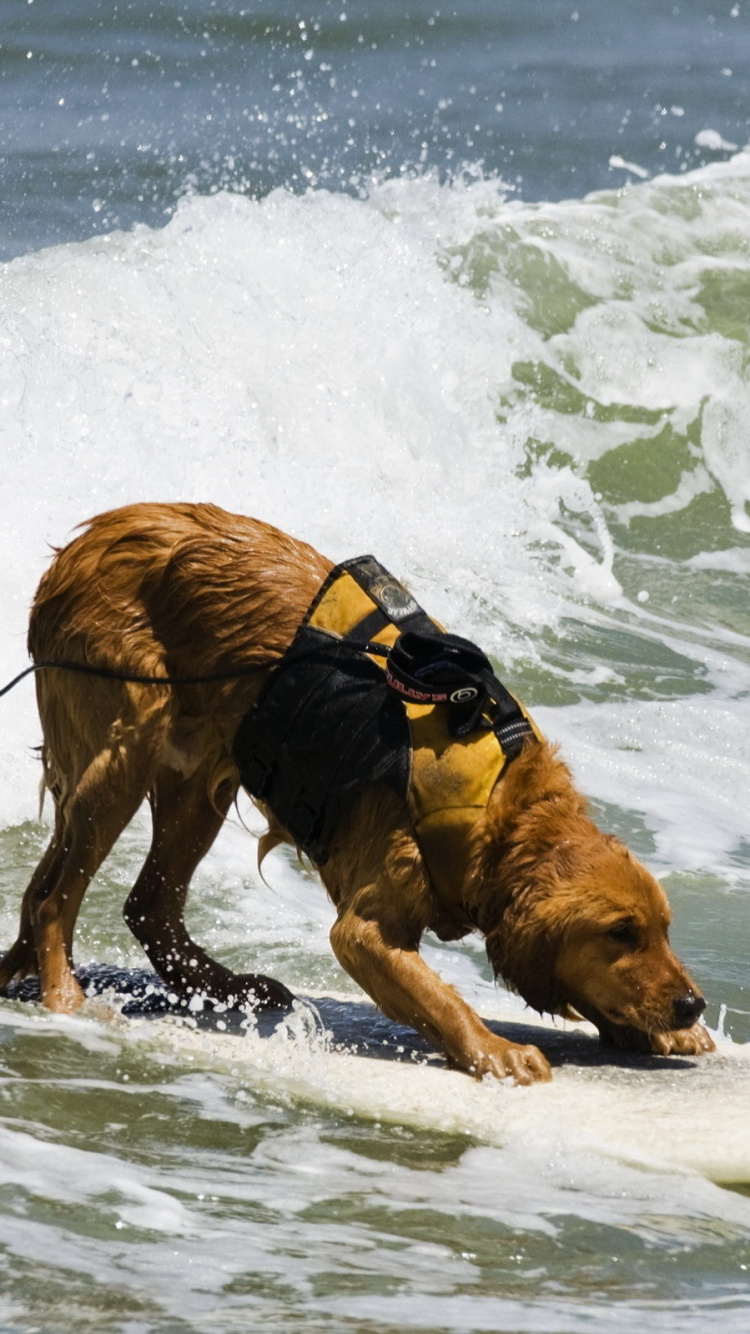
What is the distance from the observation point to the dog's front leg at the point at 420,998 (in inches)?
182

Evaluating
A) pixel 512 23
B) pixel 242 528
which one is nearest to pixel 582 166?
pixel 512 23

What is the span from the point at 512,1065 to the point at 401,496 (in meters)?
7.19

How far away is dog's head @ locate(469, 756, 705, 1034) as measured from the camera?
458cm

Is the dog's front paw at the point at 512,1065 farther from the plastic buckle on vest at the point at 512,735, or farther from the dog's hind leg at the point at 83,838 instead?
the dog's hind leg at the point at 83,838

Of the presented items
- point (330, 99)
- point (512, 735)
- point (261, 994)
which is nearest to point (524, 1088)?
point (512, 735)

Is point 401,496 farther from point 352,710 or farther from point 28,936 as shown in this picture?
point 352,710

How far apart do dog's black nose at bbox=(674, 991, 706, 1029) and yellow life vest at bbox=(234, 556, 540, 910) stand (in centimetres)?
67

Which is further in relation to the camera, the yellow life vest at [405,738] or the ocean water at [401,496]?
the yellow life vest at [405,738]

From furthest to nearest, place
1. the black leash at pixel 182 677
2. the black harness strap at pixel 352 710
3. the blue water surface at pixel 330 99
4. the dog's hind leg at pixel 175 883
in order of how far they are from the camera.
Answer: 1. the blue water surface at pixel 330 99
2. the dog's hind leg at pixel 175 883
3. the black leash at pixel 182 677
4. the black harness strap at pixel 352 710

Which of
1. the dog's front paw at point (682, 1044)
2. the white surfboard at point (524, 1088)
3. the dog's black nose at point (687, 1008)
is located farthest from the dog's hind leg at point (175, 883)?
the dog's black nose at point (687, 1008)

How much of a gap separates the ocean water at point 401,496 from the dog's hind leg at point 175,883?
12.6 inches

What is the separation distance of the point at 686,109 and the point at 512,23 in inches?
123

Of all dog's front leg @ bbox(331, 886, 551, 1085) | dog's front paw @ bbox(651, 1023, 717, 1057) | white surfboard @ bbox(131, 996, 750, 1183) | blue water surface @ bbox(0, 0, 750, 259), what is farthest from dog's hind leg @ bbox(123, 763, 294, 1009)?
blue water surface @ bbox(0, 0, 750, 259)

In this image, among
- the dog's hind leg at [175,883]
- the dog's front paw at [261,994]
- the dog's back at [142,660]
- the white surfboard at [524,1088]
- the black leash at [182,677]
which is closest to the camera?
the white surfboard at [524,1088]
